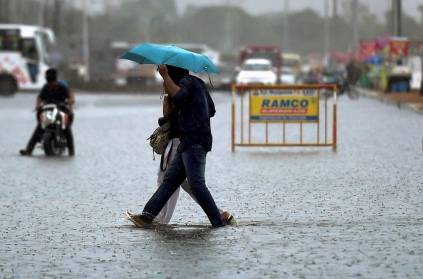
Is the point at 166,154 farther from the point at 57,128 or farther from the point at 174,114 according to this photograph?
the point at 57,128

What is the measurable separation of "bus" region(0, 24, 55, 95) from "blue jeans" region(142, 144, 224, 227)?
47504mm

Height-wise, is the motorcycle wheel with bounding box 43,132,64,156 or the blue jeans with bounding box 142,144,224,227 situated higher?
the blue jeans with bounding box 142,144,224,227

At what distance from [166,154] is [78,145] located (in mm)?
13288

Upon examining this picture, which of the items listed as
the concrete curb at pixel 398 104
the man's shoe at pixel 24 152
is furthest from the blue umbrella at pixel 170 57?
the concrete curb at pixel 398 104

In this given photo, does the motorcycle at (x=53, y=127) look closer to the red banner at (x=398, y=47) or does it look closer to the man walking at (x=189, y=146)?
the man walking at (x=189, y=146)

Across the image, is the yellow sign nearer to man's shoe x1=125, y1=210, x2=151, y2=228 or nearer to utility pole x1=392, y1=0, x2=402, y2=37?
man's shoe x1=125, y1=210, x2=151, y2=228

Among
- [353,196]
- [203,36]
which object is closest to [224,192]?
[353,196]

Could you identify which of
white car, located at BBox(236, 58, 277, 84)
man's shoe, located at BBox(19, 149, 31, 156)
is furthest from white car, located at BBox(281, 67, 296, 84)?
man's shoe, located at BBox(19, 149, 31, 156)

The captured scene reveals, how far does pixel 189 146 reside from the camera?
11.9 metres

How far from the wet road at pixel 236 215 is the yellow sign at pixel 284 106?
59cm

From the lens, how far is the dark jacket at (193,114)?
38.6ft

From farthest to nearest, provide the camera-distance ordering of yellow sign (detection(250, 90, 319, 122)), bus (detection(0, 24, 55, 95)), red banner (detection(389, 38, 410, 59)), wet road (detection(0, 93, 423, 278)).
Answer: bus (detection(0, 24, 55, 95))
red banner (detection(389, 38, 410, 59))
yellow sign (detection(250, 90, 319, 122))
wet road (detection(0, 93, 423, 278))

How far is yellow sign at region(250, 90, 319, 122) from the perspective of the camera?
23.8 metres

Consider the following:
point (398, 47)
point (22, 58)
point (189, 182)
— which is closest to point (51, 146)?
point (189, 182)
